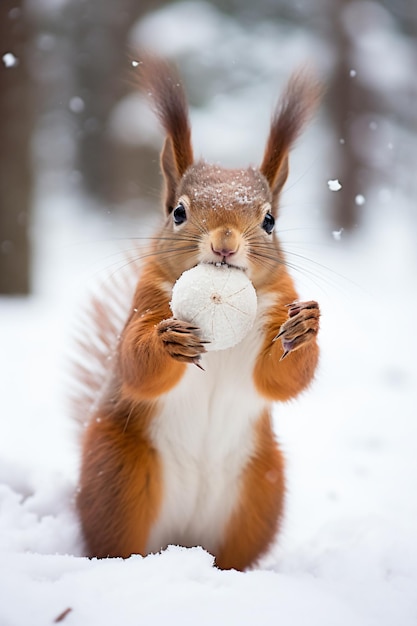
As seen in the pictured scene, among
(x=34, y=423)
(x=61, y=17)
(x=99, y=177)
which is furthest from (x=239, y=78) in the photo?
(x=34, y=423)

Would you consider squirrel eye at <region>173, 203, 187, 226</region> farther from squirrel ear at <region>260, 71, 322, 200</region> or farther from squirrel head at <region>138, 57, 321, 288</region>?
squirrel ear at <region>260, 71, 322, 200</region>

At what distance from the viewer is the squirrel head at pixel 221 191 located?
2.87 ft

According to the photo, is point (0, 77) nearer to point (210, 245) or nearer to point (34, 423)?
point (34, 423)

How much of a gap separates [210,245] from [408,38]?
3782mm

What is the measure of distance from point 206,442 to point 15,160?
7.30 ft

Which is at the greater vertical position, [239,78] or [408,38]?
[408,38]

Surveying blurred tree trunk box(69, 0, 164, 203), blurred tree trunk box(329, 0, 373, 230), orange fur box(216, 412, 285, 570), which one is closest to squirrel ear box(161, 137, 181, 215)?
orange fur box(216, 412, 285, 570)

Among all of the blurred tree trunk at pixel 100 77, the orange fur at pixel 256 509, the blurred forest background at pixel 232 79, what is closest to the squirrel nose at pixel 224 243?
the orange fur at pixel 256 509

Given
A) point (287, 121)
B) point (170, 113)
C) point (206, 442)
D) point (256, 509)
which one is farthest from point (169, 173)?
point (256, 509)

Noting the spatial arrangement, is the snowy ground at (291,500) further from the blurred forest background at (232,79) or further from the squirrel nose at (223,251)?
the blurred forest background at (232,79)

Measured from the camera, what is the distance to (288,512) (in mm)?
1170

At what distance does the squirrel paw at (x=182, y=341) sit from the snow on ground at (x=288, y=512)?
0.76 feet

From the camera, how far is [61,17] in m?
3.55

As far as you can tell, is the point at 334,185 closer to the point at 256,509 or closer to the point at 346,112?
the point at 256,509
